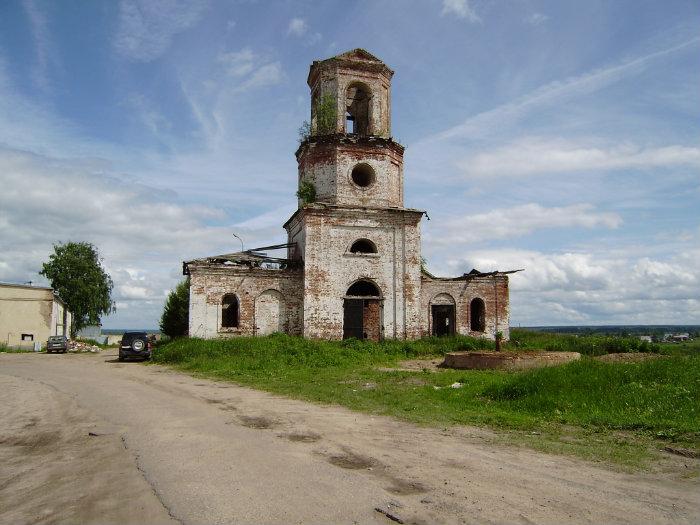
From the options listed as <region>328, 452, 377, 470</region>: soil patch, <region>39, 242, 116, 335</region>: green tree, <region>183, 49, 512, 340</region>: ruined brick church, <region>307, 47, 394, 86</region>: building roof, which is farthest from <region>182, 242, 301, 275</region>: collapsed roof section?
<region>39, 242, 116, 335</region>: green tree

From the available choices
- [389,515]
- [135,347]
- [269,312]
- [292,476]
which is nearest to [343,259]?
[269,312]

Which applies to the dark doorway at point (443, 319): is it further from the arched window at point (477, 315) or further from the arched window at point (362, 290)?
the arched window at point (362, 290)

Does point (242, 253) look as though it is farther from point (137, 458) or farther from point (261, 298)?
point (137, 458)

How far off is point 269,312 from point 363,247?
5.24 meters

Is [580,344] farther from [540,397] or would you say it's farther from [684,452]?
[684,452]

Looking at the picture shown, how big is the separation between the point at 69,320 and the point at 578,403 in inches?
1839

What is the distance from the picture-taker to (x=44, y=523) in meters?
4.70

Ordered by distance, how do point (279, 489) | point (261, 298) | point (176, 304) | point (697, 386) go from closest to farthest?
point (279, 489), point (697, 386), point (261, 298), point (176, 304)

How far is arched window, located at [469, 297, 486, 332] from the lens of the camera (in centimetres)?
2627

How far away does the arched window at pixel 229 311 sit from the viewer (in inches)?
948

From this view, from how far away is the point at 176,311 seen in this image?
122 ft

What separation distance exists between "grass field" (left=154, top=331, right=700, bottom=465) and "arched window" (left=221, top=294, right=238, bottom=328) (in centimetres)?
522

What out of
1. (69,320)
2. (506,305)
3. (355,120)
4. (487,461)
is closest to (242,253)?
(355,120)

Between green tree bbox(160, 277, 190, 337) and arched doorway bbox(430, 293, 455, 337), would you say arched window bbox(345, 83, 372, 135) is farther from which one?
green tree bbox(160, 277, 190, 337)
